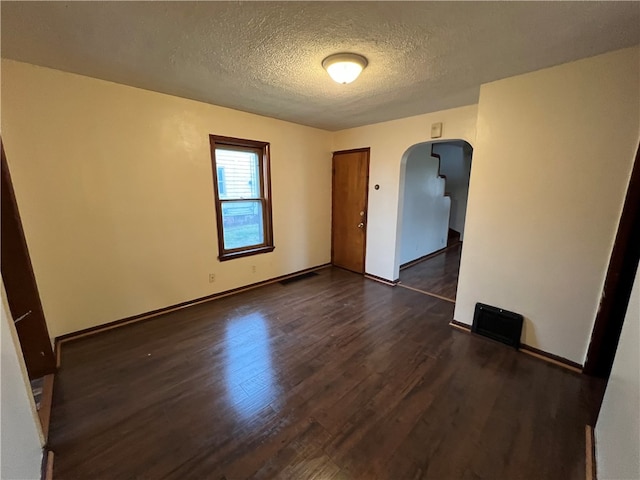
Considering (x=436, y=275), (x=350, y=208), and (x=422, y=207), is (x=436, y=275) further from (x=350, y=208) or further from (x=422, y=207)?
(x=350, y=208)

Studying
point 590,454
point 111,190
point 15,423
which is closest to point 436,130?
point 590,454

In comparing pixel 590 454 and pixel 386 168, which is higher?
pixel 386 168

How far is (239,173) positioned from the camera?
356 centimetres

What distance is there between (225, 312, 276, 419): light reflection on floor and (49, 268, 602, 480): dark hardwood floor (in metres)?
0.01

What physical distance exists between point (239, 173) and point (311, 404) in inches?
113

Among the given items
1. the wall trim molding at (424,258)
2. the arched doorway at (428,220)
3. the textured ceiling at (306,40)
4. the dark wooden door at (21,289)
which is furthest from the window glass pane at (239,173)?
the wall trim molding at (424,258)

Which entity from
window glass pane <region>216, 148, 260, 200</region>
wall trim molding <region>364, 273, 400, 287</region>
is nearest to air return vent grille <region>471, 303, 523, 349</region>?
wall trim molding <region>364, 273, 400, 287</region>

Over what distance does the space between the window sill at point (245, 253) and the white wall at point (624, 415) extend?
3489 mm

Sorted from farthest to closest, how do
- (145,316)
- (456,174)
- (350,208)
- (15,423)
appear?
1. (456,174)
2. (350,208)
3. (145,316)
4. (15,423)

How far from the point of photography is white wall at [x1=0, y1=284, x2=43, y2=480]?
0.96 metres

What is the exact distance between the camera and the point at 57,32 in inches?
63.9

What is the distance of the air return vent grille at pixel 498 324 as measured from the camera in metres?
2.41

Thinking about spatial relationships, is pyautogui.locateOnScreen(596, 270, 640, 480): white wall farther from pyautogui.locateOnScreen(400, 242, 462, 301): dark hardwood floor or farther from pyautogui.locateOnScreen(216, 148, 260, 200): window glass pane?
pyautogui.locateOnScreen(216, 148, 260, 200): window glass pane

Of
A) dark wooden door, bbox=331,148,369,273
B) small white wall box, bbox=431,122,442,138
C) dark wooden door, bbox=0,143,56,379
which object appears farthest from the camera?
dark wooden door, bbox=331,148,369,273
